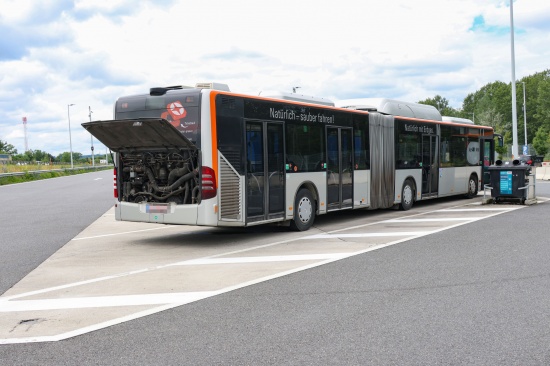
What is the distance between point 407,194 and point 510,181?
3.16 m

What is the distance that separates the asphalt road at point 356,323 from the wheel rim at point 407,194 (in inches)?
321

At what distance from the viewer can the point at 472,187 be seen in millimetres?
21047

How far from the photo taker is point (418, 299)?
20.8 ft

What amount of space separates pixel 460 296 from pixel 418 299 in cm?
49

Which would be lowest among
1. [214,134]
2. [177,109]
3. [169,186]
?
[169,186]

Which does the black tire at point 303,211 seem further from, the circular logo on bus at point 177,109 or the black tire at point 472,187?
the black tire at point 472,187

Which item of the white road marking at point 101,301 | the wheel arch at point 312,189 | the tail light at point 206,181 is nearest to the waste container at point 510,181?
the wheel arch at point 312,189

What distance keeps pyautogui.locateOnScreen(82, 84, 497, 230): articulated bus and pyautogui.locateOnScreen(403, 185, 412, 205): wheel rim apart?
6.06 ft

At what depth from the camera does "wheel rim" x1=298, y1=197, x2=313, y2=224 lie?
487 inches

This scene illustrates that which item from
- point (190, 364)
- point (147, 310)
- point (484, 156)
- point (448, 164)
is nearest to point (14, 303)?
point (147, 310)

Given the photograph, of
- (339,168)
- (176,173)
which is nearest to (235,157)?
(176,173)

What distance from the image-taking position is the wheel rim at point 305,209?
12.4 m

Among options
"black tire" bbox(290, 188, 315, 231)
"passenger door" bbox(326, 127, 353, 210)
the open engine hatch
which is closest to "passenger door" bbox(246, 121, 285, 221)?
"black tire" bbox(290, 188, 315, 231)

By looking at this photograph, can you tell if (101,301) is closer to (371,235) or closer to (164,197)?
(164,197)
